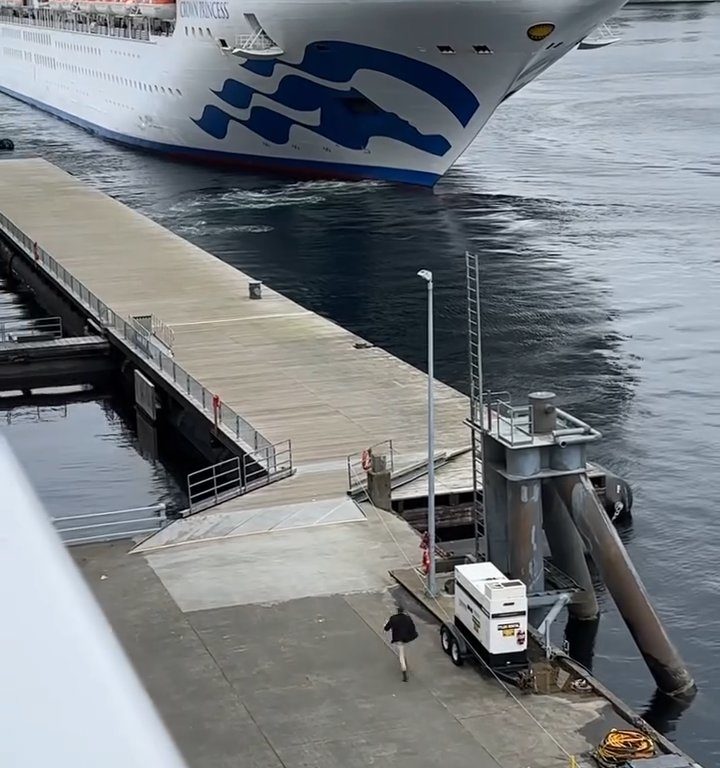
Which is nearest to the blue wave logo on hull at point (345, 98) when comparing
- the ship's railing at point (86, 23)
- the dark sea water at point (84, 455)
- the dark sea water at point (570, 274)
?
the dark sea water at point (570, 274)

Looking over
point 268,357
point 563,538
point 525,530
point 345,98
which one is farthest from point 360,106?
point 525,530

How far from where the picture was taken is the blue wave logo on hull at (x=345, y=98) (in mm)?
66312

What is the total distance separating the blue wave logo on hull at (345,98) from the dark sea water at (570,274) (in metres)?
2.75

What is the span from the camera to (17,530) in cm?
244

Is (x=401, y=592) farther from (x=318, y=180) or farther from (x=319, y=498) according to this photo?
(x=318, y=180)

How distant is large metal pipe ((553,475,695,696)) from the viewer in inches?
809

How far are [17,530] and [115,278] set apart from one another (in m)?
45.2

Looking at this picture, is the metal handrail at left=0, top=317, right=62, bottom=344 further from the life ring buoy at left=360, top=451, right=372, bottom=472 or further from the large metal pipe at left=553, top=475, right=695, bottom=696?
the large metal pipe at left=553, top=475, right=695, bottom=696

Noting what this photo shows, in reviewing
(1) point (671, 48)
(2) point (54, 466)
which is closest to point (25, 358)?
(2) point (54, 466)

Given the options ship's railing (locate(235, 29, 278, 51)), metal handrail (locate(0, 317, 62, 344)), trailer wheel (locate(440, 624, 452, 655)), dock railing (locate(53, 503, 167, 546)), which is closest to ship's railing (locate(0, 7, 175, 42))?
ship's railing (locate(235, 29, 278, 51))

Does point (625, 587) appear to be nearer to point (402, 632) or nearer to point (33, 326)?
point (402, 632)

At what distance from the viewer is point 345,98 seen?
68812 millimetres

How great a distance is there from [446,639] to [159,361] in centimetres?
1888

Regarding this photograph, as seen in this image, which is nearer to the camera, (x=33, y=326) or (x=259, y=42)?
(x=33, y=326)
